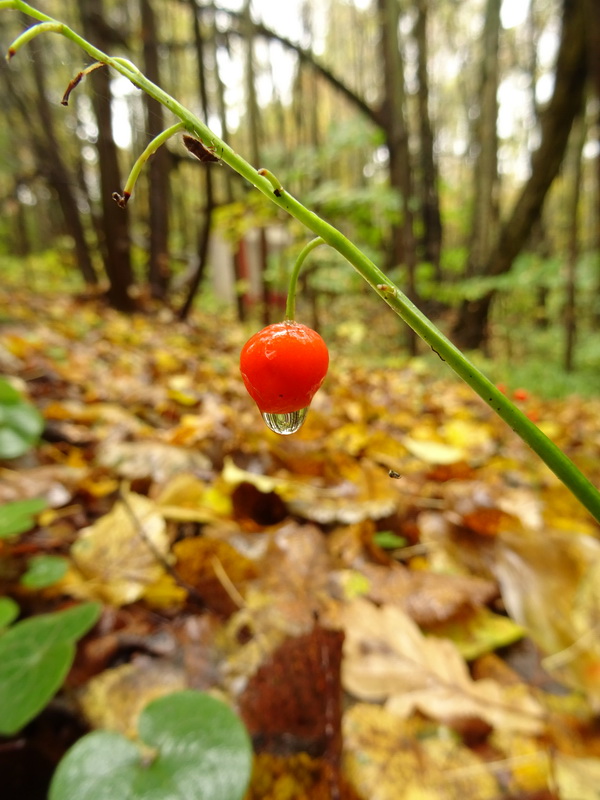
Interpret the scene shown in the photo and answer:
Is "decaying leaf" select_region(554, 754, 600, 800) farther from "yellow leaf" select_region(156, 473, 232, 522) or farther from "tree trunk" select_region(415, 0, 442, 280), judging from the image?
"tree trunk" select_region(415, 0, 442, 280)

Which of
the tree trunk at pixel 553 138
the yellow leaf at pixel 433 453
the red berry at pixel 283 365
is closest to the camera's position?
the red berry at pixel 283 365

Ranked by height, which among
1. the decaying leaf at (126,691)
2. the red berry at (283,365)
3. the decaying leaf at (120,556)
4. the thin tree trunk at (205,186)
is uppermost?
the thin tree trunk at (205,186)

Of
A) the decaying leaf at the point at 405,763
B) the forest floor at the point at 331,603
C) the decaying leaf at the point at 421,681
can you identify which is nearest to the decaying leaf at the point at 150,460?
the forest floor at the point at 331,603

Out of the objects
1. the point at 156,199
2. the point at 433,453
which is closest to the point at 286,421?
the point at 433,453

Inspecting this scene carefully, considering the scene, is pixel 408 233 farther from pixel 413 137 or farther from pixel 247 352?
pixel 413 137

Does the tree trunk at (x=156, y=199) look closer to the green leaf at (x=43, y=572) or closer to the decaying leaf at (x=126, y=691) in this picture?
the green leaf at (x=43, y=572)
